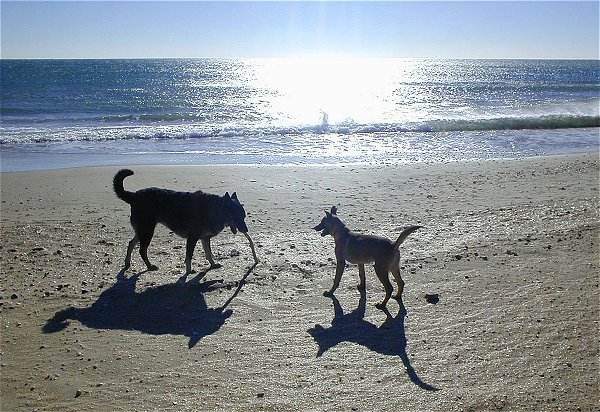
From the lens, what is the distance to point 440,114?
32.9 meters

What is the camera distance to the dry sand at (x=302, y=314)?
4.81 metres

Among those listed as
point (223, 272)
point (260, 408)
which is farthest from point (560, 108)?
point (260, 408)

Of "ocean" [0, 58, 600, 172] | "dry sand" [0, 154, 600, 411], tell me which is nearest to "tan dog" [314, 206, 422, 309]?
"dry sand" [0, 154, 600, 411]

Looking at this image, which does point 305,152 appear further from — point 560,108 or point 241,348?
point 560,108

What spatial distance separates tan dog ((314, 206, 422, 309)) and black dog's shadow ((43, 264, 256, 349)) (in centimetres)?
134

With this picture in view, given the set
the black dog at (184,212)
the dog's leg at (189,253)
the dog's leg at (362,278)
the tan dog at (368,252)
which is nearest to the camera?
the tan dog at (368,252)

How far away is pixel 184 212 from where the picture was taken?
761 centimetres

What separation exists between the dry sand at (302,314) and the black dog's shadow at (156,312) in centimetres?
3

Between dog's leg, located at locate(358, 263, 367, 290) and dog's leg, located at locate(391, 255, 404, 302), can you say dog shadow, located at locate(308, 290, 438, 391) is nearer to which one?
dog's leg, located at locate(391, 255, 404, 302)

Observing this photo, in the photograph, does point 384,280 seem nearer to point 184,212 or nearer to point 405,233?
point 405,233

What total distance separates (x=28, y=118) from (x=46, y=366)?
27.9 metres

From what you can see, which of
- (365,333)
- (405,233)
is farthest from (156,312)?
(405,233)

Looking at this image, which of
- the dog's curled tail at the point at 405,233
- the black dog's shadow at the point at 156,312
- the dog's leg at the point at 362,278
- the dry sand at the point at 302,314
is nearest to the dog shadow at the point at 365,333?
the dry sand at the point at 302,314

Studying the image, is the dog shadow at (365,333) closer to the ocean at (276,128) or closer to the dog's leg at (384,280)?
the dog's leg at (384,280)
